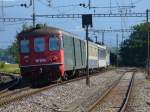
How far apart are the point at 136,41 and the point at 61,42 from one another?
279 ft

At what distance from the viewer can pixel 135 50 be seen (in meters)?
109

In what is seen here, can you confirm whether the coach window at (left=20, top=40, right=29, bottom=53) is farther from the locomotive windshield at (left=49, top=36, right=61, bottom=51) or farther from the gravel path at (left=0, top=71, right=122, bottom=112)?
the gravel path at (left=0, top=71, right=122, bottom=112)

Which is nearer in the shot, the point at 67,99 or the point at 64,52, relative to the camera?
the point at 67,99

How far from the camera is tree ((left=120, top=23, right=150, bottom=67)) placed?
4213 inches

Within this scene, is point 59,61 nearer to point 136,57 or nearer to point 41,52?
point 41,52

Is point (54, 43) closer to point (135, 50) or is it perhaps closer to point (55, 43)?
point (55, 43)

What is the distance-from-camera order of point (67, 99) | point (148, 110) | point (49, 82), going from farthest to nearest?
point (49, 82) → point (67, 99) → point (148, 110)

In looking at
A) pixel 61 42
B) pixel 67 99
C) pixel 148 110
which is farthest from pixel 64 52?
pixel 148 110

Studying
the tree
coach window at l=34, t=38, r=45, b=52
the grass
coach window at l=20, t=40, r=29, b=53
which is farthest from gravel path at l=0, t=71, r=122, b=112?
the tree

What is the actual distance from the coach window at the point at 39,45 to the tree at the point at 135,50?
7759cm

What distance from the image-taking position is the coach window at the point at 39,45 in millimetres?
27670

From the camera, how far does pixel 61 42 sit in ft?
91.3

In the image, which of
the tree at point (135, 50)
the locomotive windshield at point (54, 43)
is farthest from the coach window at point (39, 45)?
the tree at point (135, 50)

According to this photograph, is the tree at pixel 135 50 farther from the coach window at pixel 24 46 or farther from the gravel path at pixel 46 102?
the gravel path at pixel 46 102
